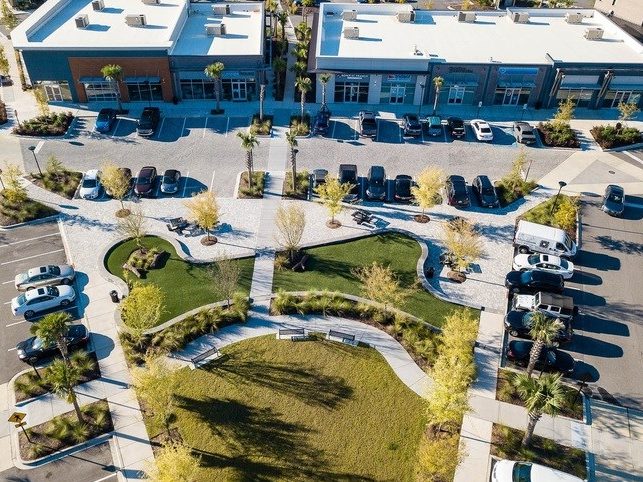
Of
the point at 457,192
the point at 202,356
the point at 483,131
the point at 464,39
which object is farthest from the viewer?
the point at 464,39

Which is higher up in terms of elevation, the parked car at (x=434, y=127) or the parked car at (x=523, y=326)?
the parked car at (x=434, y=127)

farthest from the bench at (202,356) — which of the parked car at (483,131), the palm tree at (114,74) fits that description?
the parked car at (483,131)

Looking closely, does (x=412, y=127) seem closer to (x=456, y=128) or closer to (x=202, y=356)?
(x=456, y=128)

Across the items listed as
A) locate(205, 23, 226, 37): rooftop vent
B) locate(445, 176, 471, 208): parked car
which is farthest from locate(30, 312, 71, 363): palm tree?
locate(205, 23, 226, 37): rooftop vent

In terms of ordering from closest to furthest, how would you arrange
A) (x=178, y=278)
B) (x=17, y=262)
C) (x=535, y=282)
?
(x=535, y=282)
(x=178, y=278)
(x=17, y=262)

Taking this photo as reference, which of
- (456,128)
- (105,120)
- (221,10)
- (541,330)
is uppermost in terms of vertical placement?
(221,10)

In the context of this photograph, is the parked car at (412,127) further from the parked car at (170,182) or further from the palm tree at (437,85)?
the parked car at (170,182)

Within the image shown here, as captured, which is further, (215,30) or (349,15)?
(349,15)

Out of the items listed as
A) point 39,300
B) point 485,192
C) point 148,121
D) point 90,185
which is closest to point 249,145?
point 90,185
